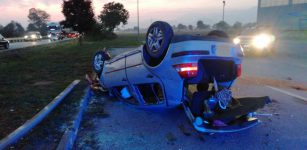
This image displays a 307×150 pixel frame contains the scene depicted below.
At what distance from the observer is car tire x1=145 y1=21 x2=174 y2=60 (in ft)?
16.0

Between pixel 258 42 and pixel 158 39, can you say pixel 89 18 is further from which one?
pixel 158 39

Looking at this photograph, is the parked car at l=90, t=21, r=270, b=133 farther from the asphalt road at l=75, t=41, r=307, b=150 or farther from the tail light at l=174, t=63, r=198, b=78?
the asphalt road at l=75, t=41, r=307, b=150

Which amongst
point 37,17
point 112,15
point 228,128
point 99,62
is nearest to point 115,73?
point 99,62

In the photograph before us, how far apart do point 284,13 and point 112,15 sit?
3625cm

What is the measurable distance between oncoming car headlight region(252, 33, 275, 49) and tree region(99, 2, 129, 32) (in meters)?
40.3

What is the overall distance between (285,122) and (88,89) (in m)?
4.66

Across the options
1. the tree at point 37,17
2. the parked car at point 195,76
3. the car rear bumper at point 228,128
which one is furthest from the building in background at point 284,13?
the tree at point 37,17

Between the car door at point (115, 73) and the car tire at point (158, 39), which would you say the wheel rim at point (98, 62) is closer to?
the car door at point (115, 73)

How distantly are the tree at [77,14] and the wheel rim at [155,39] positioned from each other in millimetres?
29046

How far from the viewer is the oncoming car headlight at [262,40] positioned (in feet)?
61.5

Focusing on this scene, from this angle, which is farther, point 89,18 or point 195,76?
point 89,18

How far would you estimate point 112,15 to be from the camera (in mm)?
57594

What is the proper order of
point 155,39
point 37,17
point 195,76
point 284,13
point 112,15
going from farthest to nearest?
point 37,17
point 284,13
point 112,15
point 155,39
point 195,76

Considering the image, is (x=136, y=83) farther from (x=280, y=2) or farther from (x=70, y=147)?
(x=280, y=2)
